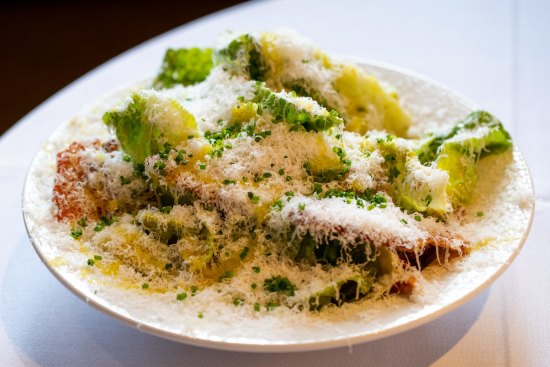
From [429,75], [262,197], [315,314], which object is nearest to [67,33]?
[429,75]

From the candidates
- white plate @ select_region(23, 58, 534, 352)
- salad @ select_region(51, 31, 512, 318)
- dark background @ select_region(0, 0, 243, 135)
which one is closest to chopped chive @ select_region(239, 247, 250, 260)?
salad @ select_region(51, 31, 512, 318)

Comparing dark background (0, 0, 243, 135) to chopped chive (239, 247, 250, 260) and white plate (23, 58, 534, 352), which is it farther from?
chopped chive (239, 247, 250, 260)

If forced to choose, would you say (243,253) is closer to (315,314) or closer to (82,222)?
(315,314)

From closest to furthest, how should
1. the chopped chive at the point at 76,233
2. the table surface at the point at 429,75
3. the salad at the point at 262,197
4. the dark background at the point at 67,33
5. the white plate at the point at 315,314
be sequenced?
the white plate at the point at 315,314
the salad at the point at 262,197
the table surface at the point at 429,75
the chopped chive at the point at 76,233
the dark background at the point at 67,33

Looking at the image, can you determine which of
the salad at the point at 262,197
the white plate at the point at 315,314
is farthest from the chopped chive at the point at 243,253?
the white plate at the point at 315,314

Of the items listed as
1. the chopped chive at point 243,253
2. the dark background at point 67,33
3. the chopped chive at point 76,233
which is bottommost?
the dark background at point 67,33

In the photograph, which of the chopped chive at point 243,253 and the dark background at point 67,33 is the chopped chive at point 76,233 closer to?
the chopped chive at point 243,253

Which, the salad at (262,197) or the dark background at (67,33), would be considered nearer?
the salad at (262,197)
